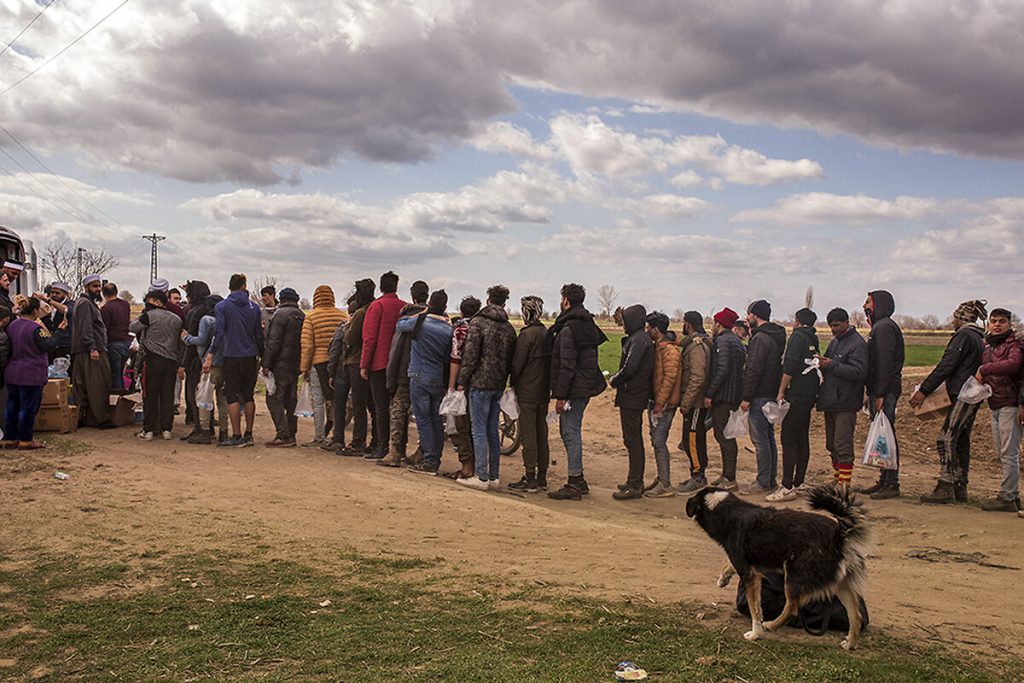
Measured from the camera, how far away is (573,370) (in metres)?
9.77

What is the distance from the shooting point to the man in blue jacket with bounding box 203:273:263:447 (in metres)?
11.2

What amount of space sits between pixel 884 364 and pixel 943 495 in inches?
63.0

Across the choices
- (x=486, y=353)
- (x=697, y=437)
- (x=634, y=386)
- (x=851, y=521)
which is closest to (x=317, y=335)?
(x=486, y=353)

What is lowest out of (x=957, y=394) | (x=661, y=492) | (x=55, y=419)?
(x=661, y=492)

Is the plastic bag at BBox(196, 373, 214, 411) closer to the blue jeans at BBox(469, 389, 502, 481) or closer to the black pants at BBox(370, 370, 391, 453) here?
the black pants at BBox(370, 370, 391, 453)

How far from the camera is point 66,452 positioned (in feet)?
34.0

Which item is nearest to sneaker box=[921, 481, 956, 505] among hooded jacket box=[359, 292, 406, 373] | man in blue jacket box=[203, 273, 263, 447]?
hooded jacket box=[359, 292, 406, 373]

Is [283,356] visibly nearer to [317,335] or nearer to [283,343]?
[283,343]

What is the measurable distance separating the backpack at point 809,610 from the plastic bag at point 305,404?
763 centimetres

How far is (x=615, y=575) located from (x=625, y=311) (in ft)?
14.1

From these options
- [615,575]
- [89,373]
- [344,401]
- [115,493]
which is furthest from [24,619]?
[89,373]

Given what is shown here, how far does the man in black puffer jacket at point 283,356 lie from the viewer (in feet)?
37.7

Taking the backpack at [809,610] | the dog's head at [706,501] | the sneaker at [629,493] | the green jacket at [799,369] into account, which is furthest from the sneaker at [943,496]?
the dog's head at [706,501]

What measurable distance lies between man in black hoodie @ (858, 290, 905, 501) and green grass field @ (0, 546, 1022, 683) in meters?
5.29
